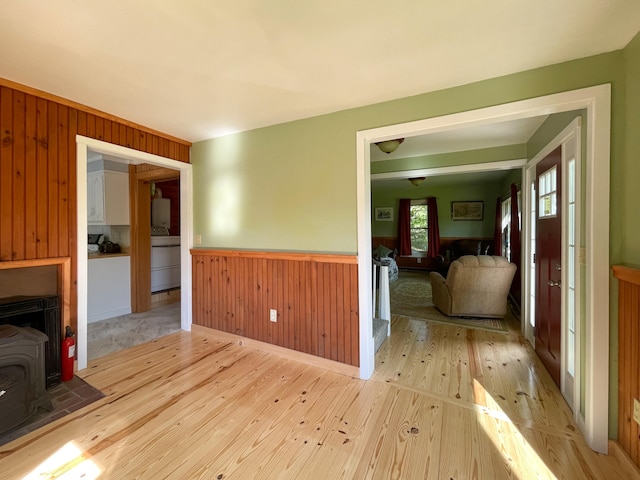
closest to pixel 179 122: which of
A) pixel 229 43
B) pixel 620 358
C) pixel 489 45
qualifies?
pixel 229 43

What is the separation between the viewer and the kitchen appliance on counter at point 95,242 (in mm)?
4075

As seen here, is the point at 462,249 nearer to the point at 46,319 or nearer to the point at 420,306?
the point at 420,306

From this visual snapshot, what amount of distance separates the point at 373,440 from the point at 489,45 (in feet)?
7.74

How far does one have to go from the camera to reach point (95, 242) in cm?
424

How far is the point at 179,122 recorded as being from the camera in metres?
2.68

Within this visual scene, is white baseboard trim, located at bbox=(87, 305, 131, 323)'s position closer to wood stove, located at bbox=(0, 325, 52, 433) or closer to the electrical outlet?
wood stove, located at bbox=(0, 325, 52, 433)

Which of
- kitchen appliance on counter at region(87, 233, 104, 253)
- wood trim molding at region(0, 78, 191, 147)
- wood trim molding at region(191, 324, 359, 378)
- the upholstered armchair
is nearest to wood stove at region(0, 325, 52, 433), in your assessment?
wood trim molding at region(191, 324, 359, 378)

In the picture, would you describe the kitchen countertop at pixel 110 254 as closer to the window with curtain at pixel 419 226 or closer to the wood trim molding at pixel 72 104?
the wood trim molding at pixel 72 104

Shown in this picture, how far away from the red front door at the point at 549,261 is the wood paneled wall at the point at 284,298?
1.60 meters

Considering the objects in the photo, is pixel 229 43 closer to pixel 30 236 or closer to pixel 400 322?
pixel 30 236

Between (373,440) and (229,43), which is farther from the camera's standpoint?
(373,440)

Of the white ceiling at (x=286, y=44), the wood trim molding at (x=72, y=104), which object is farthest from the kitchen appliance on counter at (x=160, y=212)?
the white ceiling at (x=286, y=44)

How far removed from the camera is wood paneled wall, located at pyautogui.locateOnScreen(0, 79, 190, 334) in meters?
1.97

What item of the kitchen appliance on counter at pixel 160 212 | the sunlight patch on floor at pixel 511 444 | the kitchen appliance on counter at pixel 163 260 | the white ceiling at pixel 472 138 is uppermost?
the white ceiling at pixel 472 138
